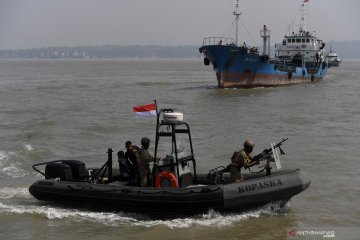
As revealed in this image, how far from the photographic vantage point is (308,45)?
61.1 metres

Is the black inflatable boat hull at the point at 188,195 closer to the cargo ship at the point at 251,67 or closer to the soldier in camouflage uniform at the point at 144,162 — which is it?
the soldier in camouflage uniform at the point at 144,162

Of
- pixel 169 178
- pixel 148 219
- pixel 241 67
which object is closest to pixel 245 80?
pixel 241 67

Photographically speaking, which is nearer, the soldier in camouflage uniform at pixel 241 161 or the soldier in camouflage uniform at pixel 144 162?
the soldier in camouflage uniform at pixel 241 161

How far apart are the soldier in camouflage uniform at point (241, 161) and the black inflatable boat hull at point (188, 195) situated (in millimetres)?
317

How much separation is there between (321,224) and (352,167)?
18.5 feet

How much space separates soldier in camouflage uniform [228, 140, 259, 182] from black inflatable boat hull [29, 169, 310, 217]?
1.04 feet

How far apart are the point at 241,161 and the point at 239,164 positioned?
9 cm

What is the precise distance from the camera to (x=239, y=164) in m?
11.1

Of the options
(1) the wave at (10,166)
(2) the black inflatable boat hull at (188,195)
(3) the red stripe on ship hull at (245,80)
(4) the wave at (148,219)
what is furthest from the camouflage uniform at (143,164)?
(3) the red stripe on ship hull at (245,80)

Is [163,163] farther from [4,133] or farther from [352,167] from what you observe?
[4,133]

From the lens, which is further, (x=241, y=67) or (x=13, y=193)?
(x=241, y=67)

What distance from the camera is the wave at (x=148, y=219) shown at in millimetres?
10906

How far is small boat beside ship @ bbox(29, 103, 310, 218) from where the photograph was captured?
35.1 feet

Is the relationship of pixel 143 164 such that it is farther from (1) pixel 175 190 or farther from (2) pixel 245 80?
(2) pixel 245 80
